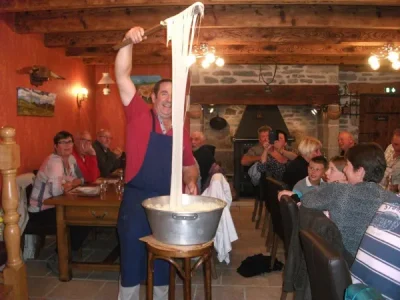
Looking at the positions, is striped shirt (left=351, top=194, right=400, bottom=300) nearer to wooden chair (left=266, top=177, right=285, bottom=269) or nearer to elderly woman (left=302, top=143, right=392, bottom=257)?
elderly woman (left=302, top=143, right=392, bottom=257)

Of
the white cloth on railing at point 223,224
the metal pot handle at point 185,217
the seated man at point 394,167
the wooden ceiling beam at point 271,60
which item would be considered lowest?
the white cloth on railing at point 223,224

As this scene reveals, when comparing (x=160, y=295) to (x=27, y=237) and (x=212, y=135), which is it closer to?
(x=27, y=237)

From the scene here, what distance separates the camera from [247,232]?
4816 mm

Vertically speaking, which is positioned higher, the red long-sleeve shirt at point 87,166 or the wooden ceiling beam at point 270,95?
the wooden ceiling beam at point 270,95

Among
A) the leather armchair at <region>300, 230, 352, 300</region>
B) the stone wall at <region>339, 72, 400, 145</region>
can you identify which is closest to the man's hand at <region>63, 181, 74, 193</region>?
the leather armchair at <region>300, 230, 352, 300</region>

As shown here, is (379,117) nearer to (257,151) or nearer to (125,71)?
(257,151)

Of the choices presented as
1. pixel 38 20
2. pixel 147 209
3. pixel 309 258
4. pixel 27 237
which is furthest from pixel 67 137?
pixel 309 258

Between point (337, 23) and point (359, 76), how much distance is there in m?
3.47

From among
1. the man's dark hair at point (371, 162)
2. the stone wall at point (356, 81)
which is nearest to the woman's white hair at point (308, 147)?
the man's dark hair at point (371, 162)

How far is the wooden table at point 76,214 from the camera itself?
309 cm

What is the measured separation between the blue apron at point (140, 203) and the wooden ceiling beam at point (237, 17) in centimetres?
278

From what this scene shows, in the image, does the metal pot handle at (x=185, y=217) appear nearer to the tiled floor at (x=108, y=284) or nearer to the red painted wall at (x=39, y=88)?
the tiled floor at (x=108, y=284)

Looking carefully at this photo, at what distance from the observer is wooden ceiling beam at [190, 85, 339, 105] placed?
6.96 m

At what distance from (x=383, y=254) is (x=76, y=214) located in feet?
7.81
